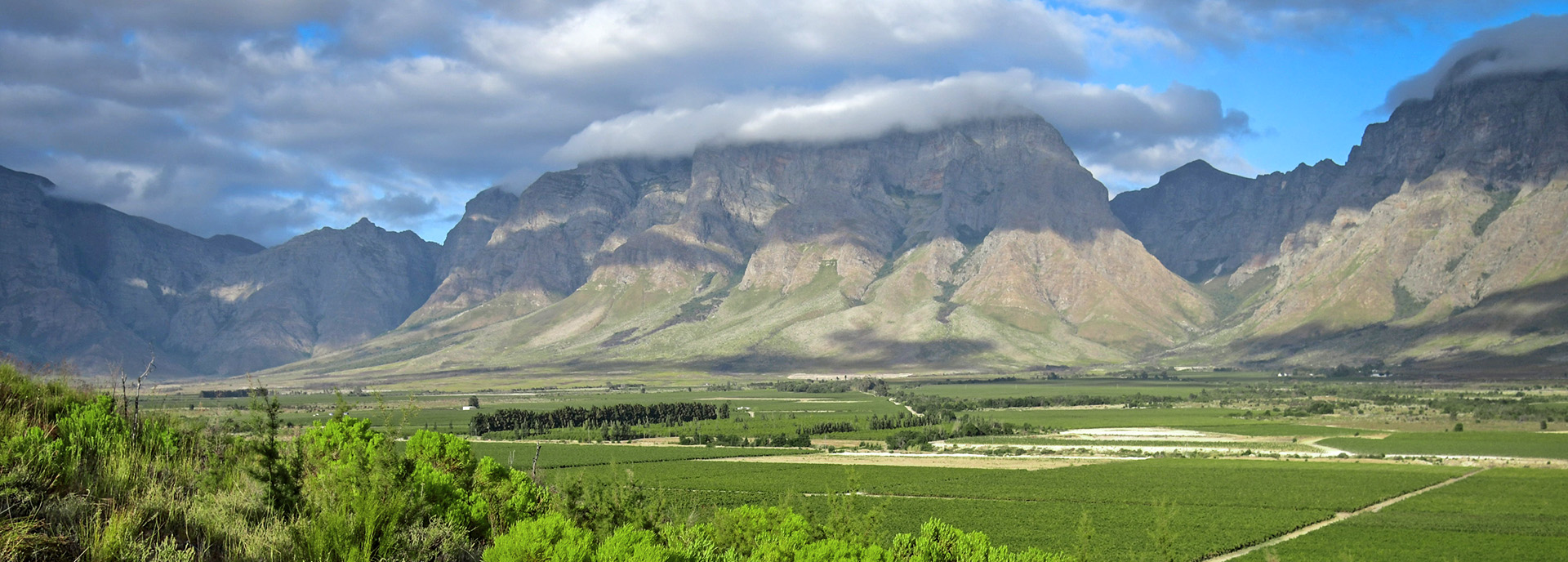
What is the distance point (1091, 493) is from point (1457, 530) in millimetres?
27613

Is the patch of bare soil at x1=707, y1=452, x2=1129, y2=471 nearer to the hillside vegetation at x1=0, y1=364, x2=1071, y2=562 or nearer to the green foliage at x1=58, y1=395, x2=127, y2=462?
the hillside vegetation at x1=0, y1=364, x2=1071, y2=562

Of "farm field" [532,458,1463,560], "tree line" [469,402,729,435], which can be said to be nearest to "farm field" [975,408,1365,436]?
"farm field" [532,458,1463,560]

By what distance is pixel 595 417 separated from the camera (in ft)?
557

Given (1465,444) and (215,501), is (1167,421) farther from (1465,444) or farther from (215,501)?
(215,501)

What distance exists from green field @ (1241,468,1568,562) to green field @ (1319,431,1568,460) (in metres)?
29.7

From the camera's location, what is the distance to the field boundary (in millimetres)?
60969

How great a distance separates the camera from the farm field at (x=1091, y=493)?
67625 mm

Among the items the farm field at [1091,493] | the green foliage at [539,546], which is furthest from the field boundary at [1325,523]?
the green foliage at [539,546]

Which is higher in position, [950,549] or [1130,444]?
[950,549]

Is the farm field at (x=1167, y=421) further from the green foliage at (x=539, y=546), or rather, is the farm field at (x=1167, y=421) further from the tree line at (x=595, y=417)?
the green foliage at (x=539, y=546)

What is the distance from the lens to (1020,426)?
159125mm

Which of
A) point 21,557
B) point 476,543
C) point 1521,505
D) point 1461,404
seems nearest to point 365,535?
point 21,557

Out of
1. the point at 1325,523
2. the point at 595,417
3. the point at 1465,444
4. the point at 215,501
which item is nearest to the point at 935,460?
the point at 1325,523

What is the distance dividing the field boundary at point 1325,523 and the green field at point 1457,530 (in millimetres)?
845
